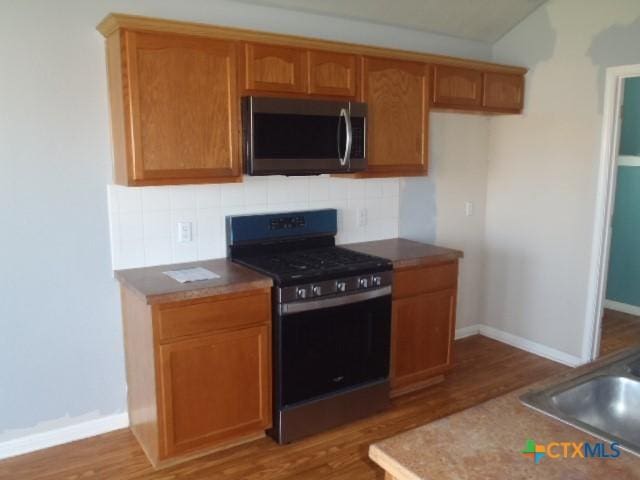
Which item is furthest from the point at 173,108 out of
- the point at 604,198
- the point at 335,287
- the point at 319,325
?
the point at 604,198

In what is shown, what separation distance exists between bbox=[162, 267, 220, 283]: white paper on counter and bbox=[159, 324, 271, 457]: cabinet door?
0.95ft

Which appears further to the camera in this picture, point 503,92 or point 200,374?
point 503,92

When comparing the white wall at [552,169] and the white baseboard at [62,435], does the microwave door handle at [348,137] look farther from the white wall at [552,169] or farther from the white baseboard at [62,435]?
the white baseboard at [62,435]

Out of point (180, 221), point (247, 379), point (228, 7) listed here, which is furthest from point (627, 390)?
point (228, 7)

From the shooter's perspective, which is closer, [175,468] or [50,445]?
[175,468]

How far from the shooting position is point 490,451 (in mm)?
1248

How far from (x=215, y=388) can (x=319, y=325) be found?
0.60 m

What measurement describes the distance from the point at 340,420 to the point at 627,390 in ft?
5.69

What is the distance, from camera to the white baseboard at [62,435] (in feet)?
9.05

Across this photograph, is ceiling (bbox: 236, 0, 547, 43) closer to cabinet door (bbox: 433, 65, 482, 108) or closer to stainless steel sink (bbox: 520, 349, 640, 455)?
cabinet door (bbox: 433, 65, 482, 108)

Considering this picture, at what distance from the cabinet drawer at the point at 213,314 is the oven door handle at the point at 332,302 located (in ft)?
0.33

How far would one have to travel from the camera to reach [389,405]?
3.24 m

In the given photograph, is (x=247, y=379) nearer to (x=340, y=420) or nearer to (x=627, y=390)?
(x=340, y=420)

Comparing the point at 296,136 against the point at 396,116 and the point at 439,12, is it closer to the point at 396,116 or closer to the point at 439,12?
the point at 396,116
